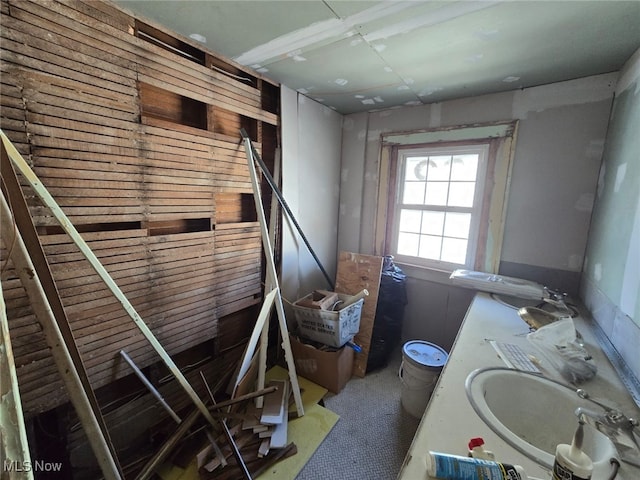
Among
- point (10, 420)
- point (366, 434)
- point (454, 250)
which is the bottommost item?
point (366, 434)

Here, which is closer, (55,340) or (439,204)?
(55,340)

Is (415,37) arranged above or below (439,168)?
above

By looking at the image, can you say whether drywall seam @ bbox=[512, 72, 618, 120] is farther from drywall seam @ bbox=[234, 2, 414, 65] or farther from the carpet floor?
the carpet floor

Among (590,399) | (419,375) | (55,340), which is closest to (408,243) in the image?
(419,375)

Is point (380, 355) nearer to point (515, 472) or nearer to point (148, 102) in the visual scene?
point (515, 472)

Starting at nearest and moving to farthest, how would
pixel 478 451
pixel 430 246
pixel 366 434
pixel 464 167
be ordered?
pixel 478 451 → pixel 366 434 → pixel 464 167 → pixel 430 246

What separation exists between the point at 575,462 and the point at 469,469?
0.67 feet

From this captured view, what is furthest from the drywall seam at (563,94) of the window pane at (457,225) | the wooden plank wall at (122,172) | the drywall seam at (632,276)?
the wooden plank wall at (122,172)

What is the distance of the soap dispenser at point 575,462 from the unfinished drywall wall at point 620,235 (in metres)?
0.75

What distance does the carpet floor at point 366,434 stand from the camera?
1420mm

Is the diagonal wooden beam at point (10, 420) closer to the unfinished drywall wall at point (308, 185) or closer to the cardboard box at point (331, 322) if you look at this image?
the cardboard box at point (331, 322)

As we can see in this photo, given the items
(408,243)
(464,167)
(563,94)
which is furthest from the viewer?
(408,243)

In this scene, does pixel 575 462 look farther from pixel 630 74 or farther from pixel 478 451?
pixel 630 74

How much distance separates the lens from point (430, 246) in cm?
247
